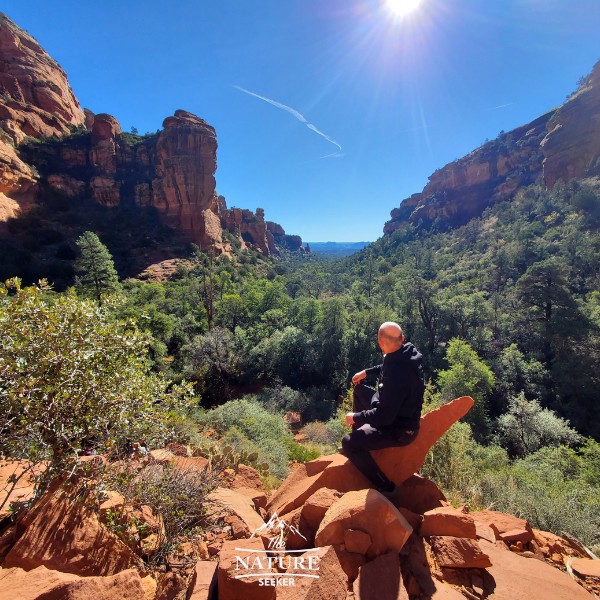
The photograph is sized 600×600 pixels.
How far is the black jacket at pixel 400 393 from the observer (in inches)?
115

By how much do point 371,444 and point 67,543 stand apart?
2541 mm

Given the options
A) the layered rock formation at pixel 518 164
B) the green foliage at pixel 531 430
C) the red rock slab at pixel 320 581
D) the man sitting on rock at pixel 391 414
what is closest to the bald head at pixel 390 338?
the man sitting on rock at pixel 391 414

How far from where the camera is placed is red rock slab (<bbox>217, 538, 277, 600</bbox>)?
2.02m

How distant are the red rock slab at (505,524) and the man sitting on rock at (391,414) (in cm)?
96

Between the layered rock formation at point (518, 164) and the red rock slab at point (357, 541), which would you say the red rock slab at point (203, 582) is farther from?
the layered rock formation at point (518, 164)

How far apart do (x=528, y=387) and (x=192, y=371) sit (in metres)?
18.5

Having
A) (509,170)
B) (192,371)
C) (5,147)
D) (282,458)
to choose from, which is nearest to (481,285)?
(192,371)

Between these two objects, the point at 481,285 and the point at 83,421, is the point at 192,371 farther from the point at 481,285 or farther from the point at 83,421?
the point at 481,285

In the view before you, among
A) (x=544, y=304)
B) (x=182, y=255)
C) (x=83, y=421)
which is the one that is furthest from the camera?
(x=182, y=255)

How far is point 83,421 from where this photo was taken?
2752mm

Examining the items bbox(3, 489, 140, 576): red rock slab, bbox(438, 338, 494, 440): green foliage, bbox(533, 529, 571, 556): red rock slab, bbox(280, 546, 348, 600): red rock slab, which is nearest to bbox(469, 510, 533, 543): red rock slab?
bbox(533, 529, 571, 556): red rock slab

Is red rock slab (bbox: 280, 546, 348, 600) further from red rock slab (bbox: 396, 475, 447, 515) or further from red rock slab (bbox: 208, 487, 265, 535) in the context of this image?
red rock slab (bbox: 396, 475, 447, 515)

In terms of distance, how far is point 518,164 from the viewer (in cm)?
7750

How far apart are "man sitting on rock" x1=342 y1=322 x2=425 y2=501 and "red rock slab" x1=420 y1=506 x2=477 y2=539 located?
0.46 metres
